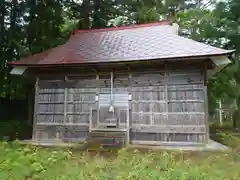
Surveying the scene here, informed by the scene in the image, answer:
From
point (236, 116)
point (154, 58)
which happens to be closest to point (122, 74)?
point (154, 58)

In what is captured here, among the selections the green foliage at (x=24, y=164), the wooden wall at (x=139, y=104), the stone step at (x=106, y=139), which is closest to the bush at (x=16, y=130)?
the wooden wall at (x=139, y=104)

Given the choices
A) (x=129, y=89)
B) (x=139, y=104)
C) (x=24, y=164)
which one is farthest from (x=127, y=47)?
(x=24, y=164)

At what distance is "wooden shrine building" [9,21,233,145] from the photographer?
8.59 meters

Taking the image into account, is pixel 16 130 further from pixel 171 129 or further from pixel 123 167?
pixel 123 167

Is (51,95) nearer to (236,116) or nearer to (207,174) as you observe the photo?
(207,174)

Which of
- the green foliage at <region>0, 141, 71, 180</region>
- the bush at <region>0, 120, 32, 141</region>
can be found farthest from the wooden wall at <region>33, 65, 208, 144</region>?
the bush at <region>0, 120, 32, 141</region>

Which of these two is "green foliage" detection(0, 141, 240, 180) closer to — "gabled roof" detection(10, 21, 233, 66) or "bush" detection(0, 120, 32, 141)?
"gabled roof" detection(10, 21, 233, 66)

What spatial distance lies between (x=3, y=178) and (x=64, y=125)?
17.4 ft

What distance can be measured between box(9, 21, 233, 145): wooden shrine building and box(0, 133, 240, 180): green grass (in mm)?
1690

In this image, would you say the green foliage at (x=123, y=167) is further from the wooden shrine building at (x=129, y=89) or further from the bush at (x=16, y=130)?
the bush at (x=16, y=130)

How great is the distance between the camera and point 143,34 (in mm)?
11102

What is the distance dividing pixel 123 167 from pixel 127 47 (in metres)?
5.48

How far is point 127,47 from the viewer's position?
393 inches

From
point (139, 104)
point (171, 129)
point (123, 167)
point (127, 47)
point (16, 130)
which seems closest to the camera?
point (123, 167)
